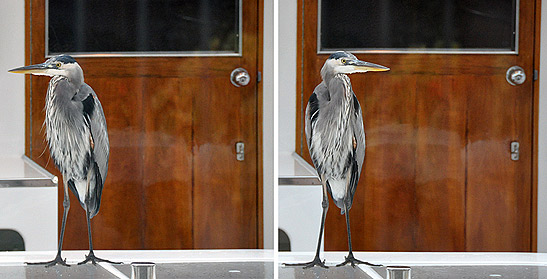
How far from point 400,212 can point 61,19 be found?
1.02 meters

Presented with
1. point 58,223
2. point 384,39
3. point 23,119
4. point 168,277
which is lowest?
point 168,277

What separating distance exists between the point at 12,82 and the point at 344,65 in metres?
0.85

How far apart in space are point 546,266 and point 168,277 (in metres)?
1.01

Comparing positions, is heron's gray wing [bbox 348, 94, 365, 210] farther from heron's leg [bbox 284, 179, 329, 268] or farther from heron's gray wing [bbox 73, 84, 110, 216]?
heron's gray wing [bbox 73, 84, 110, 216]

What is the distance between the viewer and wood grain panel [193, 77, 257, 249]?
80.4 inches

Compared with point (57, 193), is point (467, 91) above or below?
above

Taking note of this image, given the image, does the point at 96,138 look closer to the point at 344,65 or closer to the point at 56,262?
the point at 56,262

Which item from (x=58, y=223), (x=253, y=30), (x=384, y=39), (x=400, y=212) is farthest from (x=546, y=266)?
(x=58, y=223)

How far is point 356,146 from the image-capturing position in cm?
203

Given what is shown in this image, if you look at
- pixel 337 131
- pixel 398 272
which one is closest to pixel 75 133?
pixel 337 131

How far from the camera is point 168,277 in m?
2.06

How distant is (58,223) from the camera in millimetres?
2004

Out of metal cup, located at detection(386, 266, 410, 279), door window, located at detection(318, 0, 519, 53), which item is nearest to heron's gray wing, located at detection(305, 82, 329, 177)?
door window, located at detection(318, 0, 519, 53)

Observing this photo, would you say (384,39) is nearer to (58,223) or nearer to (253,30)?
(253,30)
